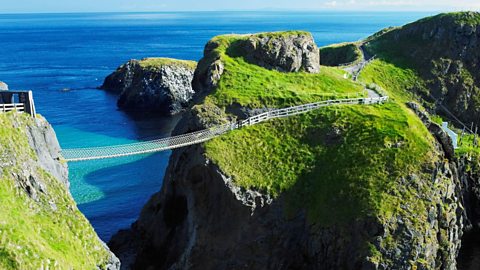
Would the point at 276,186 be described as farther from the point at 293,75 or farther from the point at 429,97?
the point at 429,97

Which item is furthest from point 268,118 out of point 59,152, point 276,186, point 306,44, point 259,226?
point 59,152

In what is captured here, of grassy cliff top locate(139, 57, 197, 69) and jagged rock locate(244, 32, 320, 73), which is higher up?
jagged rock locate(244, 32, 320, 73)

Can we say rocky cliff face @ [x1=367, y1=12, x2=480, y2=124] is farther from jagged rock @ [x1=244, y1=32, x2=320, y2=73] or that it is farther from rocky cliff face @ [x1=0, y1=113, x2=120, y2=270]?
rocky cliff face @ [x1=0, y1=113, x2=120, y2=270]

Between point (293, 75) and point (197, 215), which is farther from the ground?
point (293, 75)

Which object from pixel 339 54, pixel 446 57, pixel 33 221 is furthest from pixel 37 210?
pixel 339 54

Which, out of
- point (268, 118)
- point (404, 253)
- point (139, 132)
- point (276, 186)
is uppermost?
point (268, 118)

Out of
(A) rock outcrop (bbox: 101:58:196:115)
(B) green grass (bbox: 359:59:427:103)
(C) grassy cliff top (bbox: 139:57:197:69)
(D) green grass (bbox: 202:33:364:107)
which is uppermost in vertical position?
(D) green grass (bbox: 202:33:364:107)

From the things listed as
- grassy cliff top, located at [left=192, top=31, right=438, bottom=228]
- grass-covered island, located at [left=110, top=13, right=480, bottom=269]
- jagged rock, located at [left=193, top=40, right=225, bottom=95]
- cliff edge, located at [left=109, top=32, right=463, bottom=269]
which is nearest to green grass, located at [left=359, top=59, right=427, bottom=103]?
grass-covered island, located at [left=110, top=13, right=480, bottom=269]
